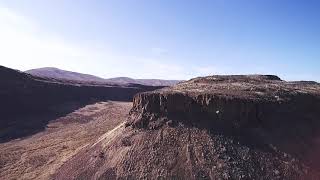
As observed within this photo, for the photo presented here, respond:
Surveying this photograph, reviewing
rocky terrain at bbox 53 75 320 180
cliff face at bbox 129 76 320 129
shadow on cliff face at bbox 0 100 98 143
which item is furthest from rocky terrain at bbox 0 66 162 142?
cliff face at bbox 129 76 320 129

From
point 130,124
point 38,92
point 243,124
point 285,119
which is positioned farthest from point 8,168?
point 38,92

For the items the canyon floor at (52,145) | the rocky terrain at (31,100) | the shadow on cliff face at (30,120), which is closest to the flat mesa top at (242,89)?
the canyon floor at (52,145)

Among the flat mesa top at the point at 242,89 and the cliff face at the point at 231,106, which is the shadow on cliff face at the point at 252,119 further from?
the flat mesa top at the point at 242,89

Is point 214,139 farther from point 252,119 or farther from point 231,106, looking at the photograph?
point 252,119

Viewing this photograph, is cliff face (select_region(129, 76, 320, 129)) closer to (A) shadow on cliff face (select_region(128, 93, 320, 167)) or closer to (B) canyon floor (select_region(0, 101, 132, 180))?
(A) shadow on cliff face (select_region(128, 93, 320, 167))

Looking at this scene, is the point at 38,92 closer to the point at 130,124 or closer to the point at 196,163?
the point at 130,124

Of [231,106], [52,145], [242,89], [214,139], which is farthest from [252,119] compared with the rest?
[52,145]
